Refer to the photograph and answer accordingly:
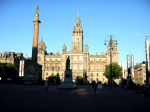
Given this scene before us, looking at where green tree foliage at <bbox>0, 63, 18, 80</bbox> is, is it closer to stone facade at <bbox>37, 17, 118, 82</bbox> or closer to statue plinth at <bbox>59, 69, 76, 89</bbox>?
stone facade at <bbox>37, 17, 118, 82</bbox>

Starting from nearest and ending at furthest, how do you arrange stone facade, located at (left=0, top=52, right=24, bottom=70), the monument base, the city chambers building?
the monument base, stone facade, located at (left=0, top=52, right=24, bottom=70), the city chambers building

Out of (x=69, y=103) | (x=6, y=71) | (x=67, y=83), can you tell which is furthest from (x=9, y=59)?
(x=69, y=103)

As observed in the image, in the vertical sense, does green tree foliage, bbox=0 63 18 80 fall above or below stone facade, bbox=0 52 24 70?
below

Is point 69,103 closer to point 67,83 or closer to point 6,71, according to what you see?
point 67,83

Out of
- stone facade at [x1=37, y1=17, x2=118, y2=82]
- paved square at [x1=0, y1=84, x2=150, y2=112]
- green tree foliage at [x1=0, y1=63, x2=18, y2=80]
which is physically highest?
stone facade at [x1=37, y1=17, x2=118, y2=82]

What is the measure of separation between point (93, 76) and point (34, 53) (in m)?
77.4

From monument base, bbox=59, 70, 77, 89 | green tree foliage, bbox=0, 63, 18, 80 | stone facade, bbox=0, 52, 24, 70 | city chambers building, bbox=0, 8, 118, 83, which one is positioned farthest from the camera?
city chambers building, bbox=0, 8, 118, 83

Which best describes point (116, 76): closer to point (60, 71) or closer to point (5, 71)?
point (60, 71)

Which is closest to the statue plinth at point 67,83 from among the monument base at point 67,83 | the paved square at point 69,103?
the monument base at point 67,83

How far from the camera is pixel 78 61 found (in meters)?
136

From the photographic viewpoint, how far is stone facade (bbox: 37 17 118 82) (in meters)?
136

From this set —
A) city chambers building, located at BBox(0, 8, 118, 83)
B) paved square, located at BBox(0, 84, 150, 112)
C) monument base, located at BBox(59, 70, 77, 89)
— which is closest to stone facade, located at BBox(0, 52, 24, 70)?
city chambers building, located at BBox(0, 8, 118, 83)

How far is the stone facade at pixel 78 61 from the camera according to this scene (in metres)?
136

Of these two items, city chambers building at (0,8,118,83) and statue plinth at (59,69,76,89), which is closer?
statue plinth at (59,69,76,89)
